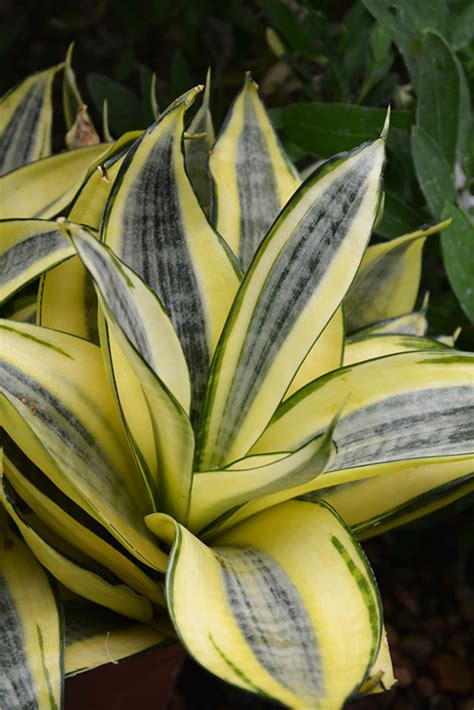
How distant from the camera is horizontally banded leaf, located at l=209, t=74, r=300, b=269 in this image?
57cm

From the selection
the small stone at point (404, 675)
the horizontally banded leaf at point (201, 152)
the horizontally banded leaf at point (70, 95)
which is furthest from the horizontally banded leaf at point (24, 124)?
the small stone at point (404, 675)

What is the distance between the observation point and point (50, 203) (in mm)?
612

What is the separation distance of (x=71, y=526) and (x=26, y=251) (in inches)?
6.5

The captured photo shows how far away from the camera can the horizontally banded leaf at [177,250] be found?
0.50 m

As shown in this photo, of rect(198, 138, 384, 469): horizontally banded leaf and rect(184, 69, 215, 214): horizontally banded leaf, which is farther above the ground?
rect(184, 69, 215, 214): horizontally banded leaf

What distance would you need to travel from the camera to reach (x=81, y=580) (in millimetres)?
463

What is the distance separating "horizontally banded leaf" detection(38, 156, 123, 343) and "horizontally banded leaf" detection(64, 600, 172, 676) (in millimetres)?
151

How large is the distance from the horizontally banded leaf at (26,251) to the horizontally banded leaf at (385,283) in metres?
0.21

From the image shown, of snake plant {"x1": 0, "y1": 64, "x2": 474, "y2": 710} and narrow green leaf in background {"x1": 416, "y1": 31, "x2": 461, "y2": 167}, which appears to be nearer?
snake plant {"x1": 0, "y1": 64, "x2": 474, "y2": 710}

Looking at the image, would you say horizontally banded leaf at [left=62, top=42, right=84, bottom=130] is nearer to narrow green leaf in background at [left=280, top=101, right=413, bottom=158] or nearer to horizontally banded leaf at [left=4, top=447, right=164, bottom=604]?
narrow green leaf in background at [left=280, top=101, right=413, bottom=158]

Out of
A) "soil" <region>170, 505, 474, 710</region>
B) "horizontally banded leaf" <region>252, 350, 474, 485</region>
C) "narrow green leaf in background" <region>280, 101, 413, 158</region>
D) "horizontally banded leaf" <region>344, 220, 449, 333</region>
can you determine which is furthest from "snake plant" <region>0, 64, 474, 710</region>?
"soil" <region>170, 505, 474, 710</region>

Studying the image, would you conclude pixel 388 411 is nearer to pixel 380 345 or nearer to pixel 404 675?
pixel 380 345

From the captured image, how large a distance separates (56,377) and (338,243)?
6.2 inches

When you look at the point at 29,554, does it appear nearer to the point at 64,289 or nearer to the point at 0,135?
the point at 64,289
